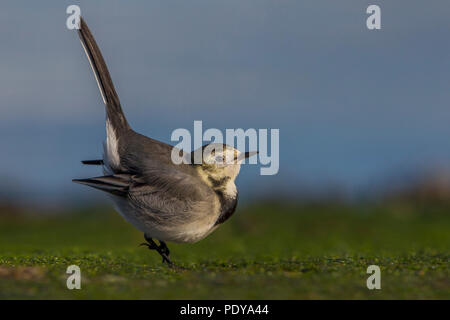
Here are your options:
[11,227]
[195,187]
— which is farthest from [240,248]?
[11,227]

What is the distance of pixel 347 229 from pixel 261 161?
9.44 meters

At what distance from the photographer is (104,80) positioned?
33.5 ft

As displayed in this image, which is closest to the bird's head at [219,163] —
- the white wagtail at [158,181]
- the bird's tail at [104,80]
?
the white wagtail at [158,181]

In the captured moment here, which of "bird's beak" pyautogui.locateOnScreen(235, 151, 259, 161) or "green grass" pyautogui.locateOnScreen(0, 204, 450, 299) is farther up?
"bird's beak" pyautogui.locateOnScreen(235, 151, 259, 161)

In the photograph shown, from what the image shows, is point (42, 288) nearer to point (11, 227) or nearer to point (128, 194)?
point (128, 194)

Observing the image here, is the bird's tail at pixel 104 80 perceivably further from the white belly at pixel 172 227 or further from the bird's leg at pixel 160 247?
the bird's leg at pixel 160 247

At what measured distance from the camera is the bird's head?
9.57 metres

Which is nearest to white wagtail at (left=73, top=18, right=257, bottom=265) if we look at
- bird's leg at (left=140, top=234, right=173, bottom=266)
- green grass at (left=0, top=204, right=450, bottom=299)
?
bird's leg at (left=140, top=234, right=173, bottom=266)

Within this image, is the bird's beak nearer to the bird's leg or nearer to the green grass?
the green grass

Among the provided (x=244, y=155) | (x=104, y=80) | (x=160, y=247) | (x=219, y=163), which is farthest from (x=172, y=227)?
(x=104, y=80)

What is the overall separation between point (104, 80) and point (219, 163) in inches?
106

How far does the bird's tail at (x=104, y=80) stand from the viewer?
1017cm

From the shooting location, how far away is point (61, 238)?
17859mm

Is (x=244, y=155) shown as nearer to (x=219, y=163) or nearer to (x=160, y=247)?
(x=219, y=163)
